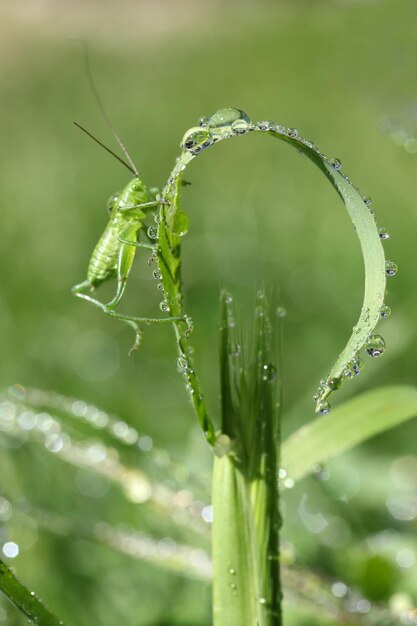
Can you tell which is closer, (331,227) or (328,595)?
(328,595)

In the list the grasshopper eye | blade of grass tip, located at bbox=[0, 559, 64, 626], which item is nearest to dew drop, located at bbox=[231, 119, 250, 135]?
the grasshopper eye

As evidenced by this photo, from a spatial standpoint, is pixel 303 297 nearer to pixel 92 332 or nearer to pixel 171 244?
pixel 92 332

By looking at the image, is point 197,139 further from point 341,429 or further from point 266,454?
point 341,429

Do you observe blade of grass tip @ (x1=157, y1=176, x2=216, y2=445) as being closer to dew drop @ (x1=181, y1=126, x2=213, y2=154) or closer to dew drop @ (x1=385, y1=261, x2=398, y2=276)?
dew drop @ (x1=181, y1=126, x2=213, y2=154)

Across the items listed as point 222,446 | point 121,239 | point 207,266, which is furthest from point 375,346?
point 207,266

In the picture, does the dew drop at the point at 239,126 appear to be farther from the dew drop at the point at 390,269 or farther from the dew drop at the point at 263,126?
the dew drop at the point at 390,269

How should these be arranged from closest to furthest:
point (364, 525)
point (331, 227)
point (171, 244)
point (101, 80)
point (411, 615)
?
point (171, 244), point (411, 615), point (364, 525), point (331, 227), point (101, 80)

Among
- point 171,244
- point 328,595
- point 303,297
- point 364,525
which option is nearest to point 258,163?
point 303,297
